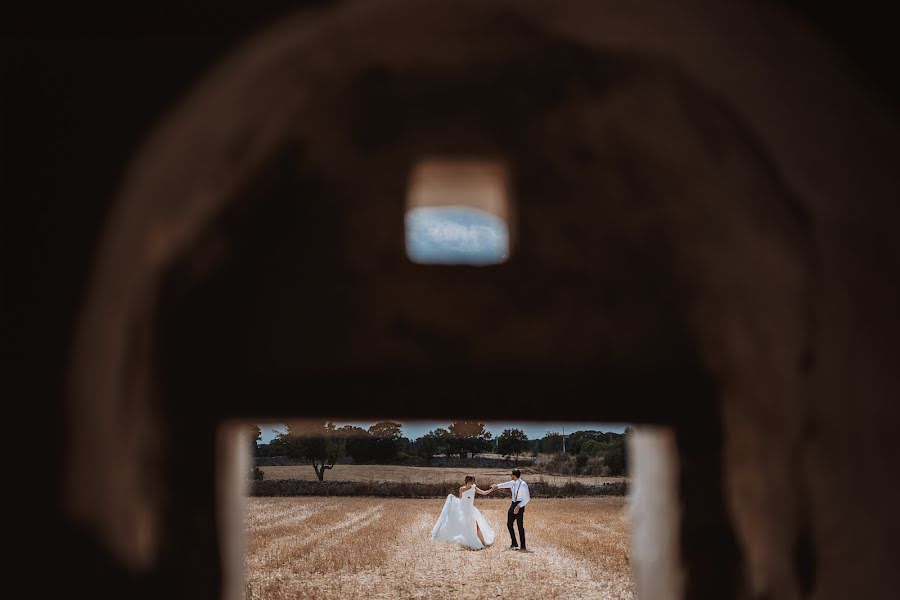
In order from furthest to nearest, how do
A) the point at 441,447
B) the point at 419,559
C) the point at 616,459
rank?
the point at 441,447 → the point at 616,459 → the point at 419,559

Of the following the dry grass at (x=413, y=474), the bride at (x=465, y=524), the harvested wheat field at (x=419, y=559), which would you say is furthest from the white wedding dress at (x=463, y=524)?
the dry grass at (x=413, y=474)

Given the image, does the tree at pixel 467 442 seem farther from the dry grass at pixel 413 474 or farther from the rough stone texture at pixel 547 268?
the rough stone texture at pixel 547 268

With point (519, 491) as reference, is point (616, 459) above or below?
below

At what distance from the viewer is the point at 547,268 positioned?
12.0 feet

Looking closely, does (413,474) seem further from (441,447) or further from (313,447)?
(441,447)

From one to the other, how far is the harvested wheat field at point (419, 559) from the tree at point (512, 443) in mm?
25683

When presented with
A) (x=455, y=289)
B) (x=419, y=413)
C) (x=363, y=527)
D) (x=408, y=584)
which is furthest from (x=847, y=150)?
(x=363, y=527)

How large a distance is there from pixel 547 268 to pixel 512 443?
143ft

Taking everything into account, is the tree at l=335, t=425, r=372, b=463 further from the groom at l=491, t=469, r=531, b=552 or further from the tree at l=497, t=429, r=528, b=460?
the groom at l=491, t=469, r=531, b=552

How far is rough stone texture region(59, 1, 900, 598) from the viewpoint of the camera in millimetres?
2344

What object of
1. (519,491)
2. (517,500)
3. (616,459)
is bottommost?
(616,459)

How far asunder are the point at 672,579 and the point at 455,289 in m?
2.05

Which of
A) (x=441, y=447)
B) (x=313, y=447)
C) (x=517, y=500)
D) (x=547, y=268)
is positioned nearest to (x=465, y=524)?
(x=517, y=500)

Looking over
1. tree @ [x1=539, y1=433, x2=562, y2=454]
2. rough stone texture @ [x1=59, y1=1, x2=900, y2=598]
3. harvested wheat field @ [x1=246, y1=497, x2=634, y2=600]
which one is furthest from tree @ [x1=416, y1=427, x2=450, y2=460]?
rough stone texture @ [x1=59, y1=1, x2=900, y2=598]
